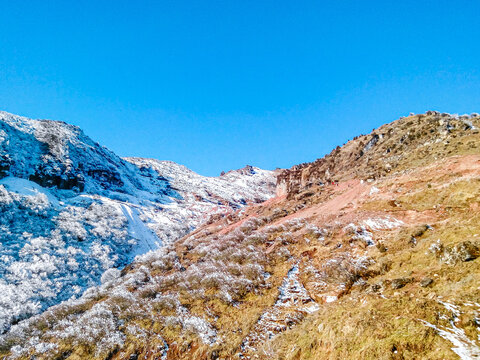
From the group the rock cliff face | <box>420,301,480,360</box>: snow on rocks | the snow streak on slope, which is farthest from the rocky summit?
the snow streak on slope

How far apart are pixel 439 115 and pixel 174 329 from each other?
40.6 metres

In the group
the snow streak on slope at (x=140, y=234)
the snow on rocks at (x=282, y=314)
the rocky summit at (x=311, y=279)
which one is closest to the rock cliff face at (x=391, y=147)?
the rocky summit at (x=311, y=279)

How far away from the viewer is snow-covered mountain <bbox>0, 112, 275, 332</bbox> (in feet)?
98.4

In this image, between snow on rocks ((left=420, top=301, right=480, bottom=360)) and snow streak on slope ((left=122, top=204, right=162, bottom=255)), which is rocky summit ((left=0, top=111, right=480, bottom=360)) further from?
snow streak on slope ((left=122, top=204, right=162, bottom=255))

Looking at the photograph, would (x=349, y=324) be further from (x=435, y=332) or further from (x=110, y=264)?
(x=110, y=264)

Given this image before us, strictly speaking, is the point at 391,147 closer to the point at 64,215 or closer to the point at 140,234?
the point at 140,234

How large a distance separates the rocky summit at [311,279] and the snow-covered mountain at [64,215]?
Answer: 1.12 ft

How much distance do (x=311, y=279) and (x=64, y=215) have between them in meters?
51.2

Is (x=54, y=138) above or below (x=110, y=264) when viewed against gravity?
above

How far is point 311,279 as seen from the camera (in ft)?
39.8

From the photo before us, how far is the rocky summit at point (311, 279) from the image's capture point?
6438mm

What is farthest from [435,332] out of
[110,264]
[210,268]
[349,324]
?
[110,264]

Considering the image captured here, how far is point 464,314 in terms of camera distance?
213 inches

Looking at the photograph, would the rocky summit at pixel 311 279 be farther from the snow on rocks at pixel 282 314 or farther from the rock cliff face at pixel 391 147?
the rock cliff face at pixel 391 147
